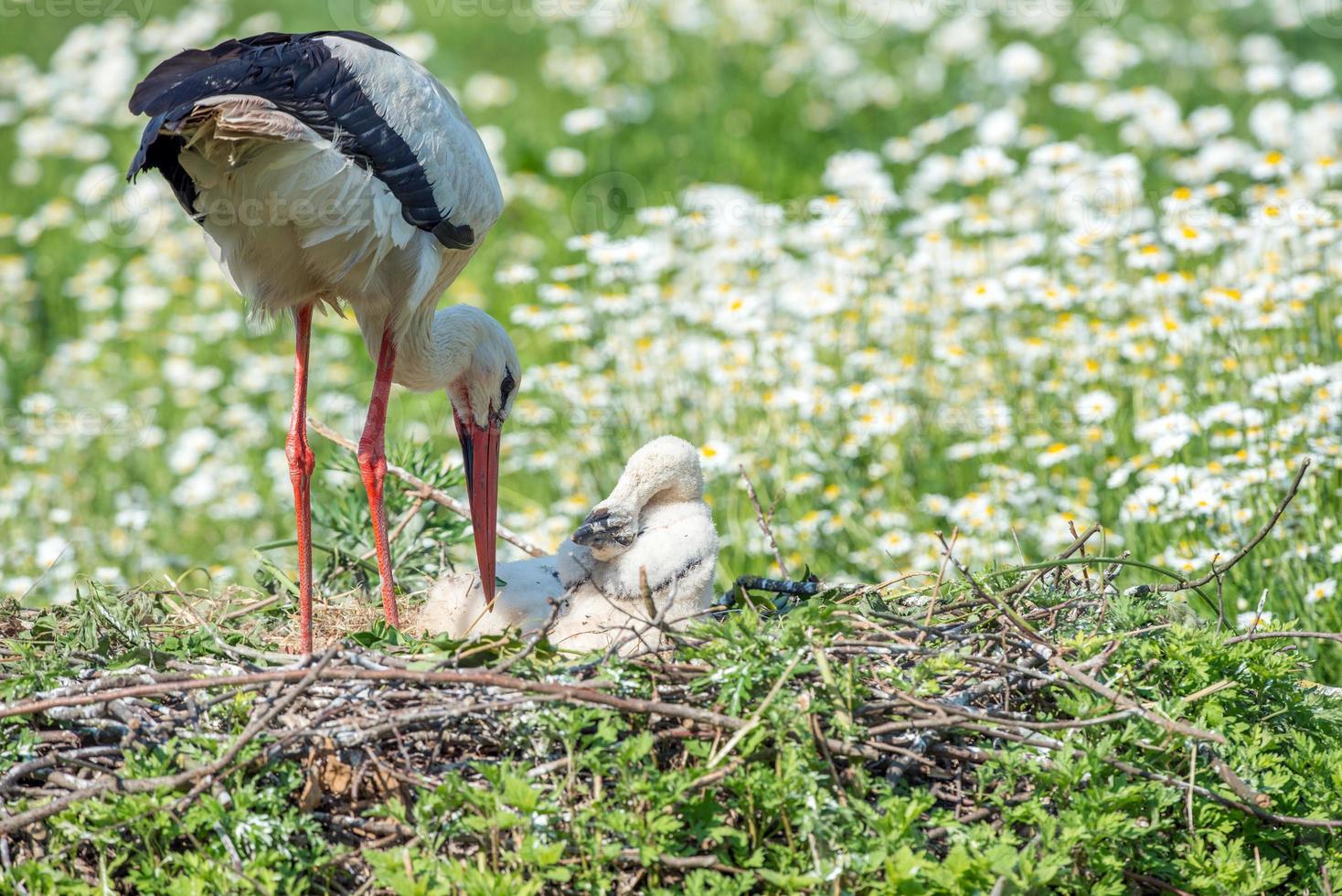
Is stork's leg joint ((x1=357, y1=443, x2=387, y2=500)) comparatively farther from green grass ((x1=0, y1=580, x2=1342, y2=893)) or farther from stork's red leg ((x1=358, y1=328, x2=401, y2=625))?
green grass ((x1=0, y1=580, x2=1342, y2=893))

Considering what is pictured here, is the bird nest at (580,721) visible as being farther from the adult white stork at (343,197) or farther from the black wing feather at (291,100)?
the black wing feather at (291,100)

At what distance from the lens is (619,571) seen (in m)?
4.34

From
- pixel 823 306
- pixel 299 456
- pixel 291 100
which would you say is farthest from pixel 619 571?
pixel 823 306

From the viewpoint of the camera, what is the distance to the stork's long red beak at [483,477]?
16.0ft

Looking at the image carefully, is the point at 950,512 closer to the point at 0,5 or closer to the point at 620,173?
the point at 620,173

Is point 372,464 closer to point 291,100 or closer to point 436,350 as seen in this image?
point 436,350

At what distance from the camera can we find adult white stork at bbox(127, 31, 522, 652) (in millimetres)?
4062

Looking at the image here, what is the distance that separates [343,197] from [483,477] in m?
1.28

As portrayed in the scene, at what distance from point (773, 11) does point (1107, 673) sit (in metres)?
9.99

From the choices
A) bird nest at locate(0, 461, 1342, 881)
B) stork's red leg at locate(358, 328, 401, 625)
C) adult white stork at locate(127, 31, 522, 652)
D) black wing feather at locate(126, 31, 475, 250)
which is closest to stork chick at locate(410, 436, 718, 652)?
adult white stork at locate(127, 31, 522, 652)

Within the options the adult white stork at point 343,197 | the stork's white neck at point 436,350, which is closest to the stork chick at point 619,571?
the adult white stork at point 343,197

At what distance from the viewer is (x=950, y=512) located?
593 centimetres

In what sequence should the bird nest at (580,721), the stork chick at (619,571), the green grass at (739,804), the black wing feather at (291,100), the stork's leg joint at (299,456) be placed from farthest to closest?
the stork's leg joint at (299,456) < the stork chick at (619,571) < the black wing feather at (291,100) < the bird nest at (580,721) < the green grass at (739,804)

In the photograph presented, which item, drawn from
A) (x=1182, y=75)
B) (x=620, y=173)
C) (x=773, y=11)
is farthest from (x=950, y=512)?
A: (x=773, y=11)
